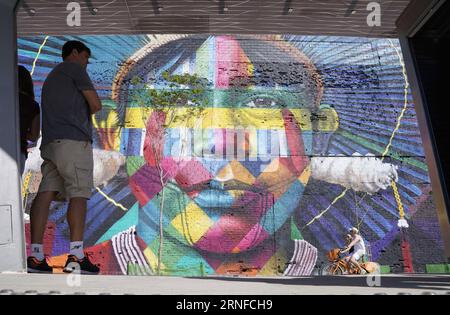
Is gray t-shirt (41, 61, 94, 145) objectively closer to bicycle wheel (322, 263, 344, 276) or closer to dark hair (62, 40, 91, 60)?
dark hair (62, 40, 91, 60)

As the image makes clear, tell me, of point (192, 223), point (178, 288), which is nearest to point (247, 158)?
point (192, 223)

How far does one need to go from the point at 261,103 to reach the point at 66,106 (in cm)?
1055

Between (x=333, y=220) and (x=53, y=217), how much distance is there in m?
6.24

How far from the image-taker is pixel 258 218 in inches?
497

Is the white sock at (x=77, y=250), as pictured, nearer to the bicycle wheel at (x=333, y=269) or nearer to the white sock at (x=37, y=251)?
the white sock at (x=37, y=251)

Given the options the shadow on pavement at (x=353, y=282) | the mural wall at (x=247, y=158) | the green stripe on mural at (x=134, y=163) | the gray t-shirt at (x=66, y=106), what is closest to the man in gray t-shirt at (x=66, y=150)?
the gray t-shirt at (x=66, y=106)

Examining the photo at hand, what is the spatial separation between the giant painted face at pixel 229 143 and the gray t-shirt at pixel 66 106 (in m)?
9.50

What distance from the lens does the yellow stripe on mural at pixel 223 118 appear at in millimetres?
13273

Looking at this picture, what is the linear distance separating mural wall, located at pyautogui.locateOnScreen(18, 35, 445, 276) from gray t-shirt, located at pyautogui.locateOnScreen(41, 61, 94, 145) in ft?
30.8

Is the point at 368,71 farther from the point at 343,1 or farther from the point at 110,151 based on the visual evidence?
the point at 343,1

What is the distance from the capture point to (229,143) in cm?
1323

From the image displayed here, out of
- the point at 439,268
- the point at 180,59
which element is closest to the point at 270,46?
the point at 180,59

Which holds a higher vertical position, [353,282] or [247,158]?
[247,158]

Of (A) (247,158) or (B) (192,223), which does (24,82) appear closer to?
(B) (192,223)
